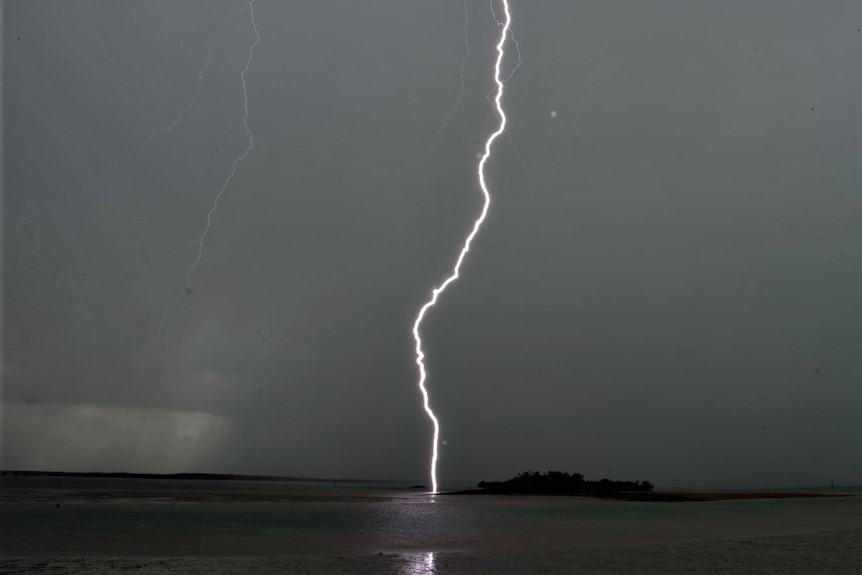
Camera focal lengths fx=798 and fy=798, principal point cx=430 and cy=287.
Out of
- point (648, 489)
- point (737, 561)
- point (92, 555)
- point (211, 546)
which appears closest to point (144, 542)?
point (211, 546)

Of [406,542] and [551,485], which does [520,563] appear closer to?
[406,542]

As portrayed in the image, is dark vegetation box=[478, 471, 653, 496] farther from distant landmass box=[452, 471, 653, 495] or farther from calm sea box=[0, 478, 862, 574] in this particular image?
calm sea box=[0, 478, 862, 574]

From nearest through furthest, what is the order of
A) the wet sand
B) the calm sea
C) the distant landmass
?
the wet sand < the calm sea < the distant landmass

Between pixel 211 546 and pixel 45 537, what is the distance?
281 cm

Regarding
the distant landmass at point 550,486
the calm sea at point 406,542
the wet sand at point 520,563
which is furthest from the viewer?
the distant landmass at point 550,486

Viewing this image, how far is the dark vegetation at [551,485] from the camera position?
3950cm

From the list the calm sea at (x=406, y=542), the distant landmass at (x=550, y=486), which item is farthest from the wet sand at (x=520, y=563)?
the distant landmass at (x=550, y=486)

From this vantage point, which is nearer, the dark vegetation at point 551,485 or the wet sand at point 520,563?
the wet sand at point 520,563

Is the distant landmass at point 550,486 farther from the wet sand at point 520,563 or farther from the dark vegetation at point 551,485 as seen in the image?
the wet sand at point 520,563

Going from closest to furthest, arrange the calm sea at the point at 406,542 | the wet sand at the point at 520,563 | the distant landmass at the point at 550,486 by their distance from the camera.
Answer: the wet sand at the point at 520,563 < the calm sea at the point at 406,542 < the distant landmass at the point at 550,486

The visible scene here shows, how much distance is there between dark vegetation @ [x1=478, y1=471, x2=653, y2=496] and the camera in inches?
1555

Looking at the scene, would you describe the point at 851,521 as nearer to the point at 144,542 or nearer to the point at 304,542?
the point at 304,542

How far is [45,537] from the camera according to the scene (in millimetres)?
11531

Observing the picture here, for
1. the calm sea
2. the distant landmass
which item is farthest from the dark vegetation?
the calm sea
